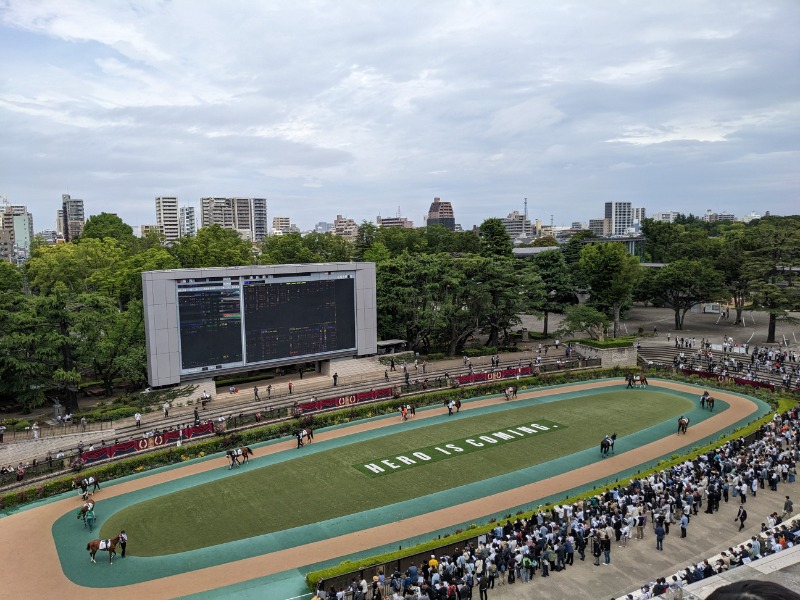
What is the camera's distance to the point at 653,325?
73875 mm

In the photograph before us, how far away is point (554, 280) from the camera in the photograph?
6781cm

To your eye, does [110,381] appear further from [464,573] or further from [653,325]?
[653,325]

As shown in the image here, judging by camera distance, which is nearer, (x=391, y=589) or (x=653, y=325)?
(x=391, y=589)

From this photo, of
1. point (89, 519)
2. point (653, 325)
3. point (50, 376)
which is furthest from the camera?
point (653, 325)

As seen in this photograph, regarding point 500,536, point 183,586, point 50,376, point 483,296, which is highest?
point 483,296

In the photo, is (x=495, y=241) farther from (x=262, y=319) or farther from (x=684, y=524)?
(x=684, y=524)

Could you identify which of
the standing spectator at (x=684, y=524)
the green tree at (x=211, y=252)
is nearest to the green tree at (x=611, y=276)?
the green tree at (x=211, y=252)

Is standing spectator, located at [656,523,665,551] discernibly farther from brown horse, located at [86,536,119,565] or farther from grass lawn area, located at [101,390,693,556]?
brown horse, located at [86,536,119,565]

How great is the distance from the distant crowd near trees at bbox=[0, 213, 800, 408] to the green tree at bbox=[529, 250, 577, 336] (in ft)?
0.45

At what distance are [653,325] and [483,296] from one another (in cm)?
2791

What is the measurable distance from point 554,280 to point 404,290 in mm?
20581

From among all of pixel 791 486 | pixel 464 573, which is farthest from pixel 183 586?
pixel 791 486

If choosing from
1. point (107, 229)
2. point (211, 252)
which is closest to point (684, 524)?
point (211, 252)

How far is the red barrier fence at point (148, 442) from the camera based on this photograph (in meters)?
34.4
